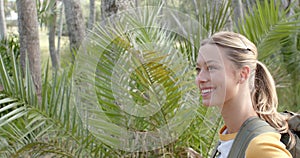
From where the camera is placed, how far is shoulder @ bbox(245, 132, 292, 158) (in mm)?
1121

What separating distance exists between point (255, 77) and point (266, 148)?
404mm

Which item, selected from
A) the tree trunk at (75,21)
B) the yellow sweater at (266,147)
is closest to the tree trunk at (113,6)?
the yellow sweater at (266,147)

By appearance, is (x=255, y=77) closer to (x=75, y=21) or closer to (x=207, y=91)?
(x=207, y=91)

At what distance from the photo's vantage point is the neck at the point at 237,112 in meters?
1.39

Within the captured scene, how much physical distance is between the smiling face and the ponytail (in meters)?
0.11

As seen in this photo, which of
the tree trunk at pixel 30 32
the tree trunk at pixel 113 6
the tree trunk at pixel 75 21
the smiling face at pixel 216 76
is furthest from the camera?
the tree trunk at pixel 75 21

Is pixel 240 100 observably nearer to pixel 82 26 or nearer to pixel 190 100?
pixel 190 100

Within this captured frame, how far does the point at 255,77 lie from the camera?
1488 mm

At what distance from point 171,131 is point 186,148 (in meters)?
0.32

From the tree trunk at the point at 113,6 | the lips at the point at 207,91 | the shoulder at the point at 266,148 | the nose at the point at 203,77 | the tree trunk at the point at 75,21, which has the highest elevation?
the tree trunk at the point at 113,6

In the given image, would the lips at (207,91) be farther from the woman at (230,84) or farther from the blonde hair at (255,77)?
the blonde hair at (255,77)

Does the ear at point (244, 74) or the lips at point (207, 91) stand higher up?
the ear at point (244, 74)

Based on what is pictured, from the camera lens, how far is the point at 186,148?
2.80 meters

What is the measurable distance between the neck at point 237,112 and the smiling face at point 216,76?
0.08 feet
